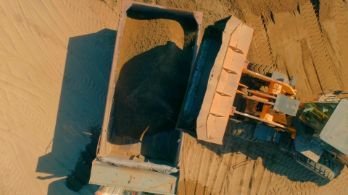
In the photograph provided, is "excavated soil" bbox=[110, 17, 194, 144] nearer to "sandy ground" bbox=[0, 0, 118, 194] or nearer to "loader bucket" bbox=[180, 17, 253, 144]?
"loader bucket" bbox=[180, 17, 253, 144]

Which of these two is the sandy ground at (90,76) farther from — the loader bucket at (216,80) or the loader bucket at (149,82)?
the loader bucket at (216,80)

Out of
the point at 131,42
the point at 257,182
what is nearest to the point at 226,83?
the point at 131,42

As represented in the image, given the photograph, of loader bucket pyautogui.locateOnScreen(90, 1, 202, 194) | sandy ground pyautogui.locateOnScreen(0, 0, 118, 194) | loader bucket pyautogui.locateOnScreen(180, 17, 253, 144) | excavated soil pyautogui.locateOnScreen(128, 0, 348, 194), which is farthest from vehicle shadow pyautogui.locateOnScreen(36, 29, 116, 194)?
loader bucket pyautogui.locateOnScreen(180, 17, 253, 144)

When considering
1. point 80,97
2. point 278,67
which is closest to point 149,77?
point 80,97

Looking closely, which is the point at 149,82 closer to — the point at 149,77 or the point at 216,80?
the point at 149,77

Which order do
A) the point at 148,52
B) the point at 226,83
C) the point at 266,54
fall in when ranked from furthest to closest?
the point at 266,54
the point at 148,52
the point at 226,83

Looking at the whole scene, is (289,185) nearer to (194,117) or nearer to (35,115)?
(194,117)

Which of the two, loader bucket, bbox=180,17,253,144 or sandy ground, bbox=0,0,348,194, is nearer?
loader bucket, bbox=180,17,253,144
